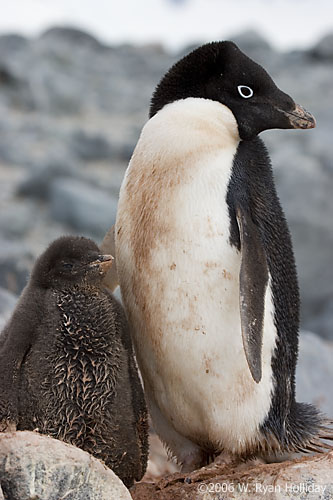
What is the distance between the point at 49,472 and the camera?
6.66ft

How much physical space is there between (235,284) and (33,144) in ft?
30.7

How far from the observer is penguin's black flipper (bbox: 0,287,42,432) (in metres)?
2.28

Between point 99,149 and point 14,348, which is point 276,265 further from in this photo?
point 99,149

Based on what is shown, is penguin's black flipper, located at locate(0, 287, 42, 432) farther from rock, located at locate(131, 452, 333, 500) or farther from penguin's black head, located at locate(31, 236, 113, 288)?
rock, located at locate(131, 452, 333, 500)

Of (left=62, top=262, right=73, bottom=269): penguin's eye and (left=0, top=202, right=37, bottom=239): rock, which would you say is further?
(left=0, top=202, right=37, bottom=239): rock

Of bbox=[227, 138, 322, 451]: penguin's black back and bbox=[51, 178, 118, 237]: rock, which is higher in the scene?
bbox=[51, 178, 118, 237]: rock

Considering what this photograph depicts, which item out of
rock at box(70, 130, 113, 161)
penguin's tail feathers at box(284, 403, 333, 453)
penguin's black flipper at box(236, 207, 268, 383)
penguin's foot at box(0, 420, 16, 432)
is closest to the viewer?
penguin's foot at box(0, 420, 16, 432)

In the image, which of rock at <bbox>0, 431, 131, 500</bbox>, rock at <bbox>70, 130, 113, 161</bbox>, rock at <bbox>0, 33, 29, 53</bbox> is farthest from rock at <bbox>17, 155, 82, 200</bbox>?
rock at <bbox>0, 431, 131, 500</bbox>

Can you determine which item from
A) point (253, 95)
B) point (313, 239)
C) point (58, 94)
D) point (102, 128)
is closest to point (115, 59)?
point (58, 94)

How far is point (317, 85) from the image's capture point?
1355 cm

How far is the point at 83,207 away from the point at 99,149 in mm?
2936

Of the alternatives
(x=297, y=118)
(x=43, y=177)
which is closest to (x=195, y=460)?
(x=297, y=118)

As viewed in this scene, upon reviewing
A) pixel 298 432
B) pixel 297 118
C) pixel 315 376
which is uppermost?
pixel 297 118

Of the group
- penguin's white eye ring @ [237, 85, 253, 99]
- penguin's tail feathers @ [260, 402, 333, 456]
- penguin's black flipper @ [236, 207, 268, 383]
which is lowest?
penguin's tail feathers @ [260, 402, 333, 456]
